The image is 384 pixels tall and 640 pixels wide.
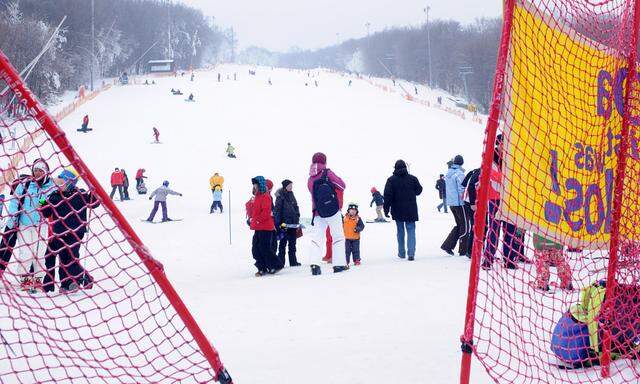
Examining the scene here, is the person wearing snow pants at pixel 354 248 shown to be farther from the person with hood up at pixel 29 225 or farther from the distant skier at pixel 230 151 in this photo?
the distant skier at pixel 230 151

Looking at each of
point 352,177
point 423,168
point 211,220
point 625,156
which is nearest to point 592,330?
point 625,156

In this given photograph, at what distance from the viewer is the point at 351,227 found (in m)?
8.67

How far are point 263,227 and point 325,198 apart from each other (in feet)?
2.87

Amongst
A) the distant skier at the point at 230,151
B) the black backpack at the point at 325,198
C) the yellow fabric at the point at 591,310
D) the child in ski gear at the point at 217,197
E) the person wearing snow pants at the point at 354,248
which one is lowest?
the child in ski gear at the point at 217,197

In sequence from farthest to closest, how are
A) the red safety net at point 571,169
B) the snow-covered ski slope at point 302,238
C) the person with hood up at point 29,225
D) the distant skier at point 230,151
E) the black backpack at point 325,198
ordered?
the distant skier at point 230,151, the black backpack at point 325,198, the snow-covered ski slope at point 302,238, the red safety net at point 571,169, the person with hood up at point 29,225

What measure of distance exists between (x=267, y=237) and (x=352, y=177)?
709 inches

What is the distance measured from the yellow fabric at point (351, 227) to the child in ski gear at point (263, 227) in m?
1.07

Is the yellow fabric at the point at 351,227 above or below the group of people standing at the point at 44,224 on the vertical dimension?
below

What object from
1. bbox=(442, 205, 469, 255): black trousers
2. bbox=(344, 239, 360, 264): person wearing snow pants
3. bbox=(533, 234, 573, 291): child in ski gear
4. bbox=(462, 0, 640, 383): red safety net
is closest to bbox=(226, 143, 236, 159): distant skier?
bbox=(344, 239, 360, 264): person wearing snow pants

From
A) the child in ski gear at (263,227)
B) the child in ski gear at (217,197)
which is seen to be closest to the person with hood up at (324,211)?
the child in ski gear at (263,227)

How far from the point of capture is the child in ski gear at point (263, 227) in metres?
7.81

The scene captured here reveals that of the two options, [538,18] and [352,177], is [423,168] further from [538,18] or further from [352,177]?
[538,18]

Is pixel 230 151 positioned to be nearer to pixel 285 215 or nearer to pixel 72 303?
pixel 285 215

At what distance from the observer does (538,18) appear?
3168 millimetres
